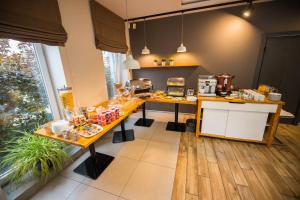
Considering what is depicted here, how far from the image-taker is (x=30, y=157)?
4.96 ft

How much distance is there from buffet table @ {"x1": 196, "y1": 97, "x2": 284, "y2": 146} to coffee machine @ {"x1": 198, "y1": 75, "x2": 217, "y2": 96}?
7.2 inches

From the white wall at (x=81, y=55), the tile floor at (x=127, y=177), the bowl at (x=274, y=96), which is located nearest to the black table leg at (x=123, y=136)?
the tile floor at (x=127, y=177)

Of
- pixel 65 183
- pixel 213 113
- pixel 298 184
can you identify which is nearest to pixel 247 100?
pixel 213 113

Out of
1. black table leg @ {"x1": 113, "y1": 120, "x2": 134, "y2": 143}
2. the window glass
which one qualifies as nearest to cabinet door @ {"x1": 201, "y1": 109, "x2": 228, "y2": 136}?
black table leg @ {"x1": 113, "y1": 120, "x2": 134, "y2": 143}

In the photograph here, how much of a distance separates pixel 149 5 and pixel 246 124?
9.79 feet

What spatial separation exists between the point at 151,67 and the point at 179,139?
213 cm

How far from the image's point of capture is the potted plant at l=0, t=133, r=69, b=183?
4.81 feet

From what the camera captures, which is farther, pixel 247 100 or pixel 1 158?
pixel 247 100

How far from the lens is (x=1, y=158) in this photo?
59.0 inches

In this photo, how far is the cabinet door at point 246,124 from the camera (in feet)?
7.05

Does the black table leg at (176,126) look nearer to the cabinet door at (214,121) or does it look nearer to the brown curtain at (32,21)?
the cabinet door at (214,121)

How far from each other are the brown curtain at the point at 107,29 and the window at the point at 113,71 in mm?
336

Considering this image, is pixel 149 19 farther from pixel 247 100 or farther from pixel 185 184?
pixel 185 184

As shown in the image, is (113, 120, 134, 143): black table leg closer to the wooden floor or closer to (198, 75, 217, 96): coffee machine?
the wooden floor
